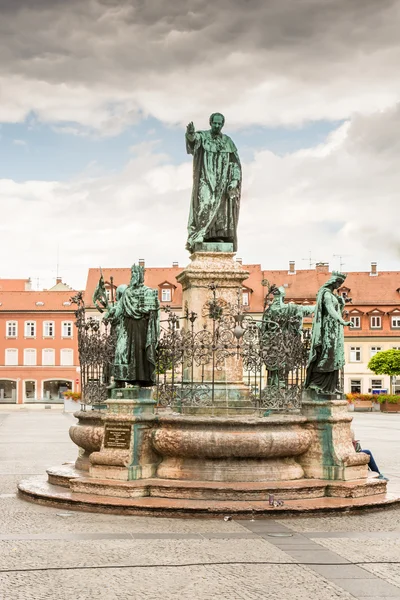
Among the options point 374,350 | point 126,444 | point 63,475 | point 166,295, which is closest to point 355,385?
point 374,350

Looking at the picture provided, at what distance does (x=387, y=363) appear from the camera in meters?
58.5

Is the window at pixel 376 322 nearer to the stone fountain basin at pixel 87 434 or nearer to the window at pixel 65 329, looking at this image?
the window at pixel 65 329

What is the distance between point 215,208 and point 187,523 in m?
5.93

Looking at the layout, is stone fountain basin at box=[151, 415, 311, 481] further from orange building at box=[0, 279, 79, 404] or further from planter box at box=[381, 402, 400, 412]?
orange building at box=[0, 279, 79, 404]

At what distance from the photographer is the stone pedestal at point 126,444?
37.6 feet

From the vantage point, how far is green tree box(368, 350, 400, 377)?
58531 millimetres

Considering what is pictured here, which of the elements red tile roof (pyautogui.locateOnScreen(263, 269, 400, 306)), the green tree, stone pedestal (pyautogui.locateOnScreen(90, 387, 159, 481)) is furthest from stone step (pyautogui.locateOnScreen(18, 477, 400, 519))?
red tile roof (pyautogui.locateOnScreen(263, 269, 400, 306))

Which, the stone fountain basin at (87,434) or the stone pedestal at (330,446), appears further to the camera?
the stone fountain basin at (87,434)

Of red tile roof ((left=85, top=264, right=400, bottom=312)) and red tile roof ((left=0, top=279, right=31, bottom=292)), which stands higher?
red tile roof ((left=0, top=279, right=31, bottom=292))

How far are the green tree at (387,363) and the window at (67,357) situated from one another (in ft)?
81.2

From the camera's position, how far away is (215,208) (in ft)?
46.5

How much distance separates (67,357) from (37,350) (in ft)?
8.21

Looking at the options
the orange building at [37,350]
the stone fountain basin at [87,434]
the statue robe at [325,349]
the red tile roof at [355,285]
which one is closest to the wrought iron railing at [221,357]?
the statue robe at [325,349]

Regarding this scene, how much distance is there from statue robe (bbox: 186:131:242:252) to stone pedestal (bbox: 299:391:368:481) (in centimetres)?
338
